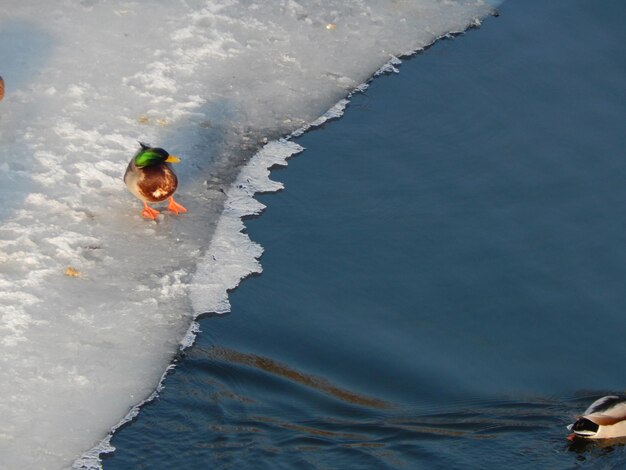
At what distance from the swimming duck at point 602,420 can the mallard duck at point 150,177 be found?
2784 mm

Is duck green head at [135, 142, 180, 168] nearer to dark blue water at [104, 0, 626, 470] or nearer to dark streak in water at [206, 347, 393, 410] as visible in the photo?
dark blue water at [104, 0, 626, 470]

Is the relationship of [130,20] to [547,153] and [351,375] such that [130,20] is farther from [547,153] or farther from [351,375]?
[351,375]

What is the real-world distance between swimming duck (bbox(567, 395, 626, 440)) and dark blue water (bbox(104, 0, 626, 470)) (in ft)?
0.44

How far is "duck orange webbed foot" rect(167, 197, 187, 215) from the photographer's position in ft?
22.4

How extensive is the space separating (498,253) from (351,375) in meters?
1.44

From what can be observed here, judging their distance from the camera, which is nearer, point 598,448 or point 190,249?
point 598,448

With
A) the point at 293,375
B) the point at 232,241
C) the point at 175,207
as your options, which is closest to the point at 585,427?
the point at 293,375

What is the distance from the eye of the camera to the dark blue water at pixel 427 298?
5.38 meters

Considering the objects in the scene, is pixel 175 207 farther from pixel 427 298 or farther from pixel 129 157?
pixel 427 298

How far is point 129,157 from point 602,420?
11.6ft

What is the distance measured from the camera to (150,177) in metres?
6.50

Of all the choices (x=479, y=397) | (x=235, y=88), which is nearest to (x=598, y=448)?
(x=479, y=397)

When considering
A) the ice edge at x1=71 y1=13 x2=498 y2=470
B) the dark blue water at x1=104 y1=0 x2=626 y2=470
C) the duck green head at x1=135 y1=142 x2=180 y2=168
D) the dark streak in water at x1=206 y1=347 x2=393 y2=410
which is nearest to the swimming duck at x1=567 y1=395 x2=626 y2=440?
the dark blue water at x1=104 y1=0 x2=626 y2=470

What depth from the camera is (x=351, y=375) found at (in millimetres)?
5691
